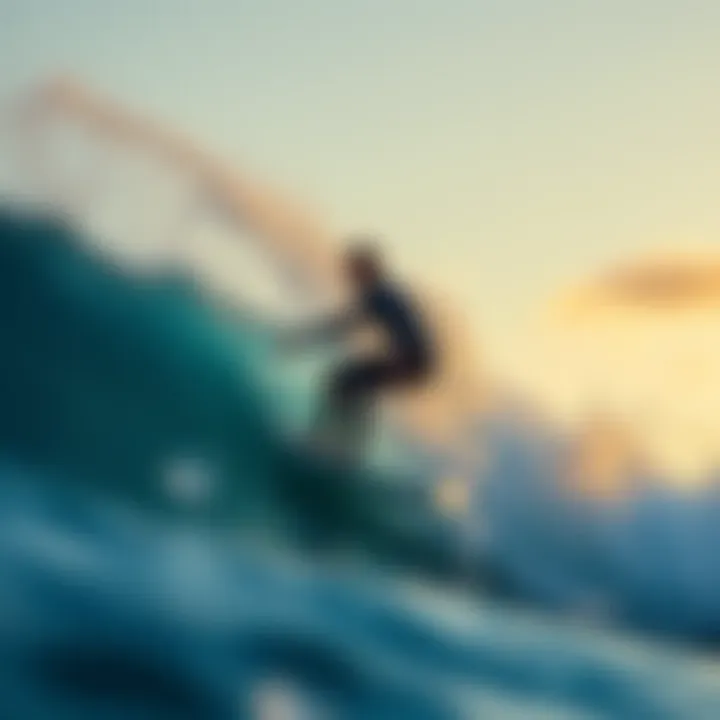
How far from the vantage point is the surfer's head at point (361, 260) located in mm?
1260

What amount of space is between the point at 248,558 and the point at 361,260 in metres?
0.29

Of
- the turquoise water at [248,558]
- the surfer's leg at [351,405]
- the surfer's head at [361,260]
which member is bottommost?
the turquoise water at [248,558]

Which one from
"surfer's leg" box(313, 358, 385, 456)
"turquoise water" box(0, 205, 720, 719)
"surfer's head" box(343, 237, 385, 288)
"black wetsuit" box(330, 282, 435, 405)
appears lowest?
"turquoise water" box(0, 205, 720, 719)

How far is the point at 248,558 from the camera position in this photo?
3.96 ft

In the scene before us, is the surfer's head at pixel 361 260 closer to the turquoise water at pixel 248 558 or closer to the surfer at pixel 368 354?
the surfer at pixel 368 354

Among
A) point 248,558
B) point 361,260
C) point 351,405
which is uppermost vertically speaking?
point 361,260

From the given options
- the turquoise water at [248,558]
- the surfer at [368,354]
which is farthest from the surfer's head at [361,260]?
the turquoise water at [248,558]

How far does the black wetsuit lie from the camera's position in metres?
1.24

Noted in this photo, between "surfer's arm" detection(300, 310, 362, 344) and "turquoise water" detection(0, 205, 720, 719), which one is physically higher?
"surfer's arm" detection(300, 310, 362, 344)

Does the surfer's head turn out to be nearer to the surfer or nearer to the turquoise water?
the surfer

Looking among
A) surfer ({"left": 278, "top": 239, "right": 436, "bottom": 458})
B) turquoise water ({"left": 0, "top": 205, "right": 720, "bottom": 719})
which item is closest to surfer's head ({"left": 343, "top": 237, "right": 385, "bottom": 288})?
surfer ({"left": 278, "top": 239, "right": 436, "bottom": 458})

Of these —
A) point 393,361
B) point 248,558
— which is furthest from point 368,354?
point 248,558

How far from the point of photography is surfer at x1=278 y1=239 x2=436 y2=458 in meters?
1.24

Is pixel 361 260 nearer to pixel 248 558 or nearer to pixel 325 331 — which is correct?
pixel 325 331
